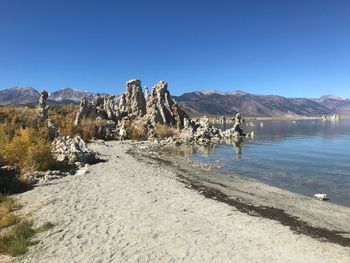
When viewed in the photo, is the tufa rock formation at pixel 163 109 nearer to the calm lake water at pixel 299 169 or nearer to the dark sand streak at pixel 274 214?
the calm lake water at pixel 299 169

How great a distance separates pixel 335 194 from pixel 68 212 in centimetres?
1847

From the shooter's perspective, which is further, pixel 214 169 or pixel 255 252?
pixel 214 169

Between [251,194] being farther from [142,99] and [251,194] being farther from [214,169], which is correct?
[142,99]

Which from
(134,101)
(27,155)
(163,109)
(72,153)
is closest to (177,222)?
(27,155)

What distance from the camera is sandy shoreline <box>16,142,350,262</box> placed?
1293cm

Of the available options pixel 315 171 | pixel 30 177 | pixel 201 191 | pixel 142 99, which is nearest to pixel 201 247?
pixel 201 191

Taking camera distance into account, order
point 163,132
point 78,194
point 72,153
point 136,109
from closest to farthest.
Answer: point 78,194, point 72,153, point 163,132, point 136,109

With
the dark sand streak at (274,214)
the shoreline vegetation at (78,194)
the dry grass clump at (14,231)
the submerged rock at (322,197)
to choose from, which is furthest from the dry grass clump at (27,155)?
the submerged rock at (322,197)

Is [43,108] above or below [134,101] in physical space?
below

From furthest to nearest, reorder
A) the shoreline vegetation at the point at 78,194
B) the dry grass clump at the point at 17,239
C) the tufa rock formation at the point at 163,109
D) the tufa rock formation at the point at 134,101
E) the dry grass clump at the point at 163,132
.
Result: the tufa rock formation at the point at 134,101
the tufa rock formation at the point at 163,109
the dry grass clump at the point at 163,132
the shoreline vegetation at the point at 78,194
the dry grass clump at the point at 17,239

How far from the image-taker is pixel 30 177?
24.2 m

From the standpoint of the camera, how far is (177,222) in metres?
16.2

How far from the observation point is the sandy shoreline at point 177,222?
1293 centimetres

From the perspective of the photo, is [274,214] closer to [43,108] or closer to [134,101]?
[43,108]
